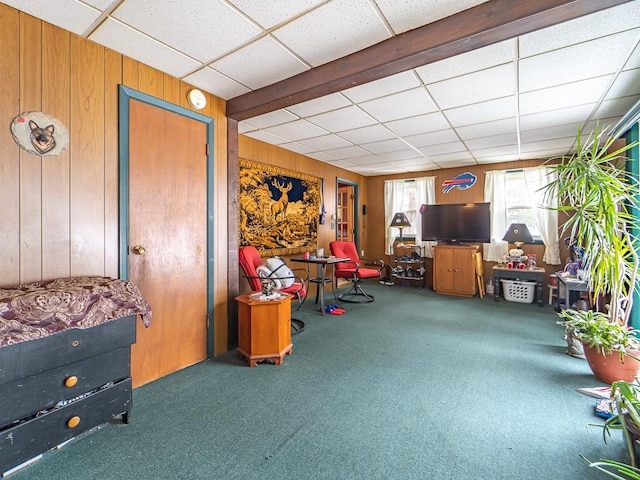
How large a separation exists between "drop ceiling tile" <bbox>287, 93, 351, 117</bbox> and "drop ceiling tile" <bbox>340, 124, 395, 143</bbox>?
2.48ft

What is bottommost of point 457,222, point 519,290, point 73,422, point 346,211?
point 73,422

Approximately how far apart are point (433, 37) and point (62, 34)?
2447 millimetres

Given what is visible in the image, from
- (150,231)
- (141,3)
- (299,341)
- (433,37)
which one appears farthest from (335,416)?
(141,3)

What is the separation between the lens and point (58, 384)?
1.59 meters

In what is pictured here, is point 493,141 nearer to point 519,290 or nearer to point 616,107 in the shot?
point 616,107

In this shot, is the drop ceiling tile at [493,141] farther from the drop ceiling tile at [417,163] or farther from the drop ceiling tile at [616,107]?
the drop ceiling tile at [417,163]

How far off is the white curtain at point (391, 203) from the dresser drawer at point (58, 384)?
5766mm

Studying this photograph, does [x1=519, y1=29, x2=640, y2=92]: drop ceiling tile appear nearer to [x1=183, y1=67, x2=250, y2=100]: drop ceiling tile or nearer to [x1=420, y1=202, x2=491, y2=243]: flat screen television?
[x1=183, y1=67, x2=250, y2=100]: drop ceiling tile

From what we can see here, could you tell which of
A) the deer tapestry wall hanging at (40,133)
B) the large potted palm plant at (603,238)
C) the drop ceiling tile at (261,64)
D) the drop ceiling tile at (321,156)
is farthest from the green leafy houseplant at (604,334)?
the deer tapestry wall hanging at (40,133)

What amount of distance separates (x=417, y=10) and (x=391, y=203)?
5.18 metres

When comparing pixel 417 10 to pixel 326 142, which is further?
pixel 326 142

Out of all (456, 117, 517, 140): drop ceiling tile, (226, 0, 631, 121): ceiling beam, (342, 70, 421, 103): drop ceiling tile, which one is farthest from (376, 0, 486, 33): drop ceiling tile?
(456, 117, 517, 140): drop ceiling tile

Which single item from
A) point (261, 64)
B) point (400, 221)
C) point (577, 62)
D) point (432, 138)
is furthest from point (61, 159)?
point (400, 221)

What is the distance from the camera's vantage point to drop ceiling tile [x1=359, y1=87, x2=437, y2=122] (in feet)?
9.60
